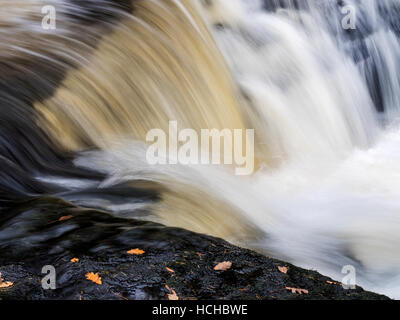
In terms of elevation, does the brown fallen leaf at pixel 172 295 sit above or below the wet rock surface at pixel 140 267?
below

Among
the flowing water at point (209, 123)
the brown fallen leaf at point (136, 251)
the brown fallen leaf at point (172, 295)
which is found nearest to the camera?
the brown fallen leaf at point (172, 295)

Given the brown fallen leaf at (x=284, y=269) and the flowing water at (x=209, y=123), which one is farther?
the flowing water at (x=209, y=123)

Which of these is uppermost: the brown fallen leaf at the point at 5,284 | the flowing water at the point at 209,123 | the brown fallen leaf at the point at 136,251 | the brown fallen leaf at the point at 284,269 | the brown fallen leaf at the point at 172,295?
the flowing water at the point at 209,123

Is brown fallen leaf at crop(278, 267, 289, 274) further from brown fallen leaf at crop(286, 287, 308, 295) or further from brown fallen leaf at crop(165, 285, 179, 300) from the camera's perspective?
brown fallen leaf at crop(165, 285, 179, 300)

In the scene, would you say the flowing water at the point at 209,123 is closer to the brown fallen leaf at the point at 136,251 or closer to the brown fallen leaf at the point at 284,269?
the brown fallen leaf at the point at 136,251

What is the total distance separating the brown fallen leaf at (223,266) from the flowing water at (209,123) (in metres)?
1.35

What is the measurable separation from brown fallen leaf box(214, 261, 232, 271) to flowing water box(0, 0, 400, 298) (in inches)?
53.3

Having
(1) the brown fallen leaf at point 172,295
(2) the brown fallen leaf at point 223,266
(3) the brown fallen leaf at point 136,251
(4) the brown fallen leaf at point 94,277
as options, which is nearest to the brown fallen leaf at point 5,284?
(4) the brown fallen leaf at point 94,277

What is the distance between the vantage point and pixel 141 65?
568 cm

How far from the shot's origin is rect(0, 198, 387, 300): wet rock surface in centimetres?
217

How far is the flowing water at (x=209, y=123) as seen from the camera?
425cm

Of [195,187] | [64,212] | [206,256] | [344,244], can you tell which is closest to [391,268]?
[344,244]
